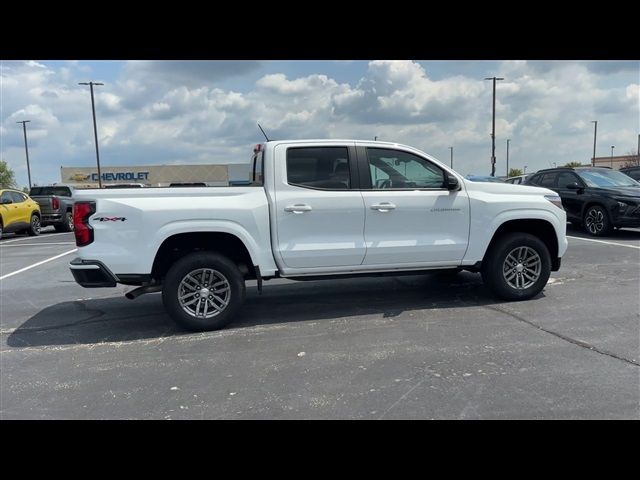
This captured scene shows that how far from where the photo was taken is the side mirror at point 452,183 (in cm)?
552

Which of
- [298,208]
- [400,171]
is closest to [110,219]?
[298,208]

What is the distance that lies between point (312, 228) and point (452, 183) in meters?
1.76

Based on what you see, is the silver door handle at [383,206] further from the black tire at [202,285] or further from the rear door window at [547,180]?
the rear door window at [547,180]

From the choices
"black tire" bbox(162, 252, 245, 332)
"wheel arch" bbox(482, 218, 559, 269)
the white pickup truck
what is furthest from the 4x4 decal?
"wheel arch" bbox(482, 218, 559, 269)

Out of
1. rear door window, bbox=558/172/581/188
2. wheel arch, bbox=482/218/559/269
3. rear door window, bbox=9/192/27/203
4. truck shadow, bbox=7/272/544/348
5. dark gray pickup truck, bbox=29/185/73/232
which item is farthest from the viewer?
dark gray pickup truck, bbox=29/185/73/232

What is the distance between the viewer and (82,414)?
10.9 feet

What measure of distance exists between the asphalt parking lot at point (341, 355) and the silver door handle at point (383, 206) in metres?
1.23

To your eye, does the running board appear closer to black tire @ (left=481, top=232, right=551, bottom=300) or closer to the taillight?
the taillight

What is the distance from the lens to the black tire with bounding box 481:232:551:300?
18.8ft

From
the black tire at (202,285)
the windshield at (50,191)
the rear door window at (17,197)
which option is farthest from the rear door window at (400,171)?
the windshield at (50,191)

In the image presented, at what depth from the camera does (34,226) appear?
1639 cm

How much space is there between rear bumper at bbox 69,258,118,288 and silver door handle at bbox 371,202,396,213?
2.87 metres

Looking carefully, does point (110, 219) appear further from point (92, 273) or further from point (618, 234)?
point (618, 234)
